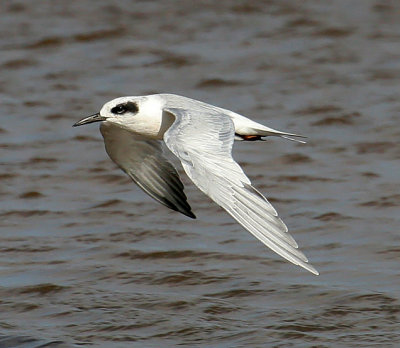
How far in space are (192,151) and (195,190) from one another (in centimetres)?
377

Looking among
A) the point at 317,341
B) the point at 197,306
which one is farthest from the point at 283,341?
the point at 197,306

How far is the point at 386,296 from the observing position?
751 cm

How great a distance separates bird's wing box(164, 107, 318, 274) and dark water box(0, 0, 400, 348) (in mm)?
1221

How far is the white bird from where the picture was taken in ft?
18.3

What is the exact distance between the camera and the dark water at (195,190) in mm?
7352

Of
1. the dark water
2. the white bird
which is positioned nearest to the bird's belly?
the white bird

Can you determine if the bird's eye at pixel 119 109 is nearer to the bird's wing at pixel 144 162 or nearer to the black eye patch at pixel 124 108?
the black eye patch at pixel 124 108

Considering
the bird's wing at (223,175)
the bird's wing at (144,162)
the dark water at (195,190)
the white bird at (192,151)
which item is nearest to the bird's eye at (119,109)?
the white bird at (192,151)

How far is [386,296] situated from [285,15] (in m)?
7.42

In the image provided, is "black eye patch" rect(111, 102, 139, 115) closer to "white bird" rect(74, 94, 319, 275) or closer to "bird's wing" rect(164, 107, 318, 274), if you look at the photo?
"white bird" rect(74, 94, 319, 275)

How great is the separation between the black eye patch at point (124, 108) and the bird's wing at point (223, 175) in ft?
1.65

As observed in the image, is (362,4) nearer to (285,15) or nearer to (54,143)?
(285,15)

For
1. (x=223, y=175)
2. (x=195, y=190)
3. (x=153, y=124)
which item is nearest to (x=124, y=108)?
(x=153, y=124)

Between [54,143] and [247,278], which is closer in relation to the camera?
[247,278]
